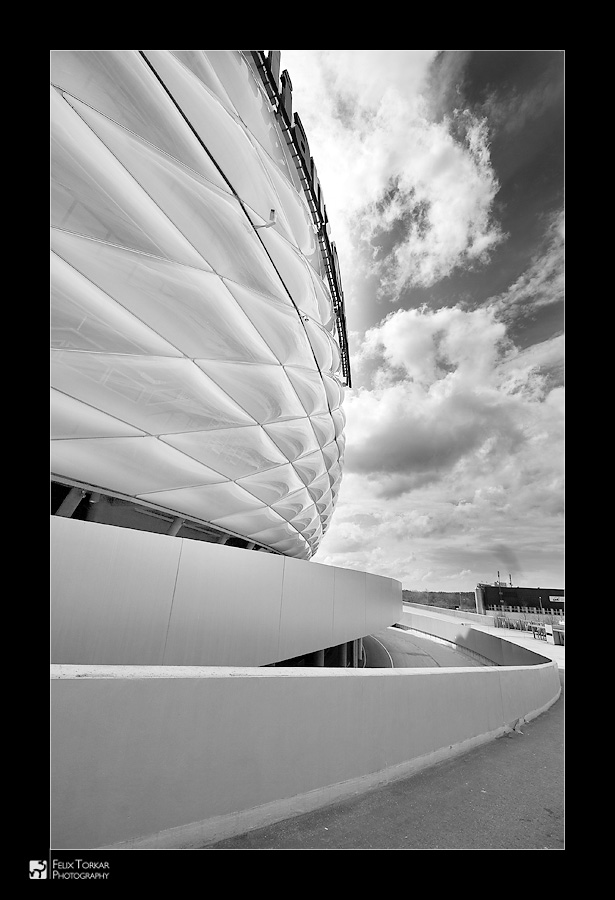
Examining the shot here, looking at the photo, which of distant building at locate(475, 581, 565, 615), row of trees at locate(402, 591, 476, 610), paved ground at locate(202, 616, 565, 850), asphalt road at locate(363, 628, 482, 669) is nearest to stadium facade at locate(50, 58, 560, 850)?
paved ground at locate(202, 616, 565, 850)

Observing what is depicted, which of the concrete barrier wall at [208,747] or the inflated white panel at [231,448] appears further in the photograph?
the inflated white panel at [231,448]

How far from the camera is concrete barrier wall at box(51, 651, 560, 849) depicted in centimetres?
185

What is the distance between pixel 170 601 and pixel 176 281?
17.2ft

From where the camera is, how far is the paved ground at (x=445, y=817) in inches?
92.0

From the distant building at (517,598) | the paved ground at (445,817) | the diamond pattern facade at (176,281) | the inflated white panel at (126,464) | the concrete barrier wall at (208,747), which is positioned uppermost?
the diamond pattern facade at (176,281)

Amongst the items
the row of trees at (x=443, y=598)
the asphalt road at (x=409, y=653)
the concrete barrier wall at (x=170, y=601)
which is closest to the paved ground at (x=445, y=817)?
the concrete barrier wall at (x=170, y=601)

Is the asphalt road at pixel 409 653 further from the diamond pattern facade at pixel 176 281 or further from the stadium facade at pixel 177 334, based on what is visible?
the diamond pattern facade at pixel 176 281

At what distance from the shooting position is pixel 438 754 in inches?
149

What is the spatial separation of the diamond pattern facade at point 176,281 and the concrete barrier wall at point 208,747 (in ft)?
15.6

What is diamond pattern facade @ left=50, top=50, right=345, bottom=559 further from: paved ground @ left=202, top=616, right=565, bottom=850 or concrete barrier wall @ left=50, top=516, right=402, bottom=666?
paved ground @ left=202, top=616, right=565, bottom=850

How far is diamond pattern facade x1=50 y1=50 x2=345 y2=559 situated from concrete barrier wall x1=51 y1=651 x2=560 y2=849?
15.6 ft
